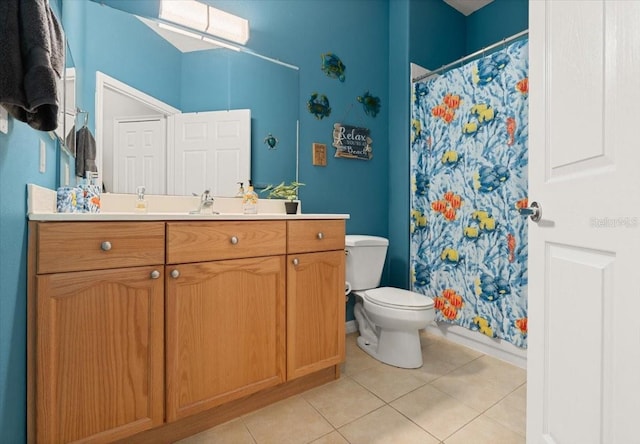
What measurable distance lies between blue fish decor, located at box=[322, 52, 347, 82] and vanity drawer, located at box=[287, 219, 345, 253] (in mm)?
1267

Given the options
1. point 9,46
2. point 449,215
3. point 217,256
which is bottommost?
point 217,256

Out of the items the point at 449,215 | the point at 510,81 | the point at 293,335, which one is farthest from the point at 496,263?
the point at 293,335

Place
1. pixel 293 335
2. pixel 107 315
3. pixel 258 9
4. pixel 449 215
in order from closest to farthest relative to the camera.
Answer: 1. pixel 107 315
2. pixel 293 335
3. pixel 258 9
4. pixel 449 215

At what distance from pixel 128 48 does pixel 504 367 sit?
278 centimetres

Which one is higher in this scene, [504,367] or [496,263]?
[496,263]

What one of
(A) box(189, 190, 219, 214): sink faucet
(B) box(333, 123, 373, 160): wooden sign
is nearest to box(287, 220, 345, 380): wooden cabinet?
(A) box(189, 190, 219, 214): sink faucet

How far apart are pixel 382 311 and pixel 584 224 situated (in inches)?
51.3

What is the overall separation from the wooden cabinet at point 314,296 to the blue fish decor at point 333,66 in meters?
1.28

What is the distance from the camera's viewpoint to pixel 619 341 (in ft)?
2.15

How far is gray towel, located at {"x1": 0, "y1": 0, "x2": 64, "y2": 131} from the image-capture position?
69 centimetres

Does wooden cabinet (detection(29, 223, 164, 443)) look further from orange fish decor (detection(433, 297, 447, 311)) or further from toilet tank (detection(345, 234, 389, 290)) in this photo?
orange fish decor (detection(433, 297, 447, 311))

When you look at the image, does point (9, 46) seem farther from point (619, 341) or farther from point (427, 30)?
point (427, 30)

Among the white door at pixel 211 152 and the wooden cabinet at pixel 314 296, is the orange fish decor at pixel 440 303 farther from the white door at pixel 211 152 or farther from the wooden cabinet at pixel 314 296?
the white door at pixel 211 152

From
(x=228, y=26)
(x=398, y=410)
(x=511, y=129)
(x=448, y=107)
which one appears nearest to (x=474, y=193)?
(x=511, y=129)
